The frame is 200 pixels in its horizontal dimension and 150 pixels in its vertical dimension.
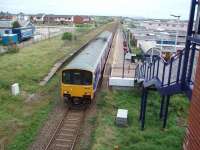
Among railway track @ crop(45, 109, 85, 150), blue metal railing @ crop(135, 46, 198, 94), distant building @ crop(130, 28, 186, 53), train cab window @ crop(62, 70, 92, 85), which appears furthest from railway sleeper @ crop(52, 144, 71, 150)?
distant building @ crop(130, 28, 186, 53)

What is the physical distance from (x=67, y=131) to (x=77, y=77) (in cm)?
312

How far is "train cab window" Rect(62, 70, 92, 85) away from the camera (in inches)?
569

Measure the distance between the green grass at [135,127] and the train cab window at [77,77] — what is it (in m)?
1.75

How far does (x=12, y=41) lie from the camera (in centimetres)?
4253

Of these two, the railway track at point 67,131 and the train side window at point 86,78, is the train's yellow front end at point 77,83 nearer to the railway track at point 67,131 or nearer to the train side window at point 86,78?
the train side window at point 86,78

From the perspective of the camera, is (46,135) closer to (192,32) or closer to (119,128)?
(119,128)

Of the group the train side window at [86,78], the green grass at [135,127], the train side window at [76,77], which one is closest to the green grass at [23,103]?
the train side window at [76,77]

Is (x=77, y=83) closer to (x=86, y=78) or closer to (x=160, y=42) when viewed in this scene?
(x=86, y=78)

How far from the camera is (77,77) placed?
1457 cm

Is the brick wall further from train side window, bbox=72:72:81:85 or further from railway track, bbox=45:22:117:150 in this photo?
train side window, bbox=72:72:81:85

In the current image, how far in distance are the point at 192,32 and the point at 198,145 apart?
2.85 meters

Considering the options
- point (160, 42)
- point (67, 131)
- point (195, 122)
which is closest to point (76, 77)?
point (67, 131)

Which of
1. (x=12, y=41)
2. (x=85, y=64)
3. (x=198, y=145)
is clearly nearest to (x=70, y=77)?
(x=85, y=64)

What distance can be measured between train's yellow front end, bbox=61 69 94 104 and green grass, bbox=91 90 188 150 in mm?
1272
